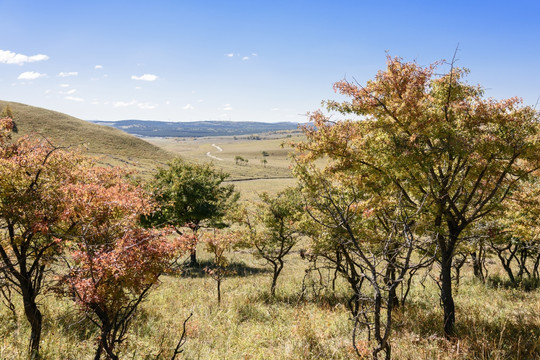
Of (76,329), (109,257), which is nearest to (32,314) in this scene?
(76,329)

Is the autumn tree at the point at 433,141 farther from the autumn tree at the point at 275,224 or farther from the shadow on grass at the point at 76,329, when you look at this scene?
the shadow on grass at the point at 76,329

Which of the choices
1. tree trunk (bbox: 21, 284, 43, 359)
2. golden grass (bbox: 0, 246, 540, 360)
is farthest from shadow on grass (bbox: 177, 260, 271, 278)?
tree trunk (bbox: 21, 284, 43, 359)

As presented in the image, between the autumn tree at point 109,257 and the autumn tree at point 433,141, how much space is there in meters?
5.79

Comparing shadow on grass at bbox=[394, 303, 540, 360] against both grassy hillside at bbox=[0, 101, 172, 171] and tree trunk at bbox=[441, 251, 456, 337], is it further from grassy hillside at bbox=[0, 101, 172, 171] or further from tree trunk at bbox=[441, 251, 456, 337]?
grassy hillside at bbox=[0, 101, 172, 171]

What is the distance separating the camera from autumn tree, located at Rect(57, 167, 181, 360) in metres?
5.65

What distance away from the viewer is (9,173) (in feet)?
20.8

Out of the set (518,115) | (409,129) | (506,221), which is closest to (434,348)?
(409,129)

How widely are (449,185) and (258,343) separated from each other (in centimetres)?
686

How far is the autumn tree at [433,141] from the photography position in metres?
7.94

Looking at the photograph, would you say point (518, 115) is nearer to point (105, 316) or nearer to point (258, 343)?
point (258, 343)

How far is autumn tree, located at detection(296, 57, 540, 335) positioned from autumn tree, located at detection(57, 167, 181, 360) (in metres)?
5.79

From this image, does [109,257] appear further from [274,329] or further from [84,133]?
[84,133]

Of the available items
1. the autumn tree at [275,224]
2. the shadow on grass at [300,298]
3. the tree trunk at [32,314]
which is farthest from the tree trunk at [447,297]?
the tree trunk at [32,314]

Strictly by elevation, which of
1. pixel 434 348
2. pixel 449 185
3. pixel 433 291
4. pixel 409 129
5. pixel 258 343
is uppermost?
pixel 409 129
